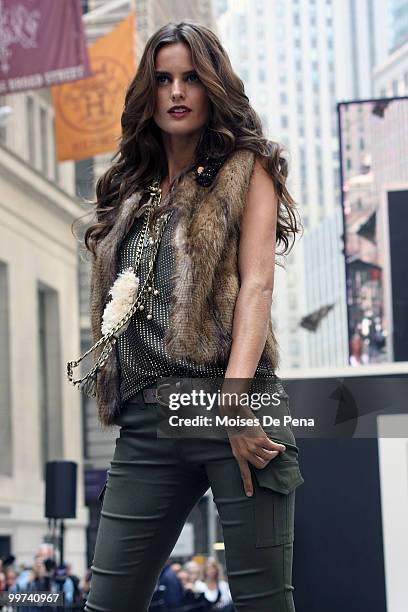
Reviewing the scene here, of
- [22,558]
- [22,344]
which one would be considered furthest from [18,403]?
[22,558]

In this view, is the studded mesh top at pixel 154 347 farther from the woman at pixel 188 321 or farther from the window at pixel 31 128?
the window at pixel 31 128

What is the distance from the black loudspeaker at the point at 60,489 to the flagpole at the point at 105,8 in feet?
84.4

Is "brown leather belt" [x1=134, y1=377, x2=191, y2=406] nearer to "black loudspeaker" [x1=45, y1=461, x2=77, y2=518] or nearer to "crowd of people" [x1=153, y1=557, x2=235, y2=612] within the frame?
"crowd of people" [x1=153, y1=557, x2=235, y2=612]

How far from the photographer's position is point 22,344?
27.4 metres

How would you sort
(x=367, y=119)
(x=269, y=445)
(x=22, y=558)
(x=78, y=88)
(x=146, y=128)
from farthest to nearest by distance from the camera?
1. (x=22, y=558)
2. (x=78, y=88)
3. (x=367, y=119)
4. (x=146, y=128)
5. (x=269, y=445)

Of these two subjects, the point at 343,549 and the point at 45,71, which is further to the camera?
the point at 45,71

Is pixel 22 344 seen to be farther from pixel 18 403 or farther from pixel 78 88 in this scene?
pixel 78 88

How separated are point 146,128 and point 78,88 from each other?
2100 cm

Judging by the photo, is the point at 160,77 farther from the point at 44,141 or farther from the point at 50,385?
the point at 44,141

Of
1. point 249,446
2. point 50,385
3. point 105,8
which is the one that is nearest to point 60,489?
point 249,446

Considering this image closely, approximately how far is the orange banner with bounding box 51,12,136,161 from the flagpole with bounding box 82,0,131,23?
45.5 ft

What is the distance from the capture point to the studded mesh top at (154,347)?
2.29 meters

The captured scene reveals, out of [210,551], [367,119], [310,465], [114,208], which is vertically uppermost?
[367,119]

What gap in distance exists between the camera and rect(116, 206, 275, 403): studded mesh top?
229 cm
